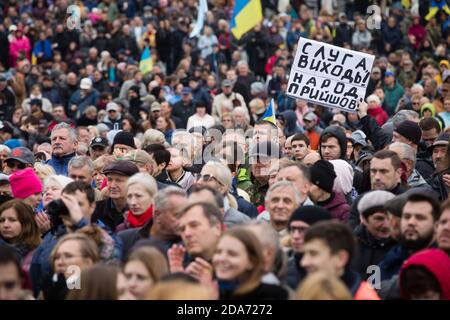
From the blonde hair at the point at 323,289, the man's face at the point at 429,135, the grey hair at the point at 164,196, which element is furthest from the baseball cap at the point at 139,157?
the blonde hair at the point at 323,289

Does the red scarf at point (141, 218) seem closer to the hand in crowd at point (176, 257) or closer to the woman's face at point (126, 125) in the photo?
the hand in crowd at point (176, 257)

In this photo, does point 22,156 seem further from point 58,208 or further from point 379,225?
point 379,225

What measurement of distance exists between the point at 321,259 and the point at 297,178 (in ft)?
9.21

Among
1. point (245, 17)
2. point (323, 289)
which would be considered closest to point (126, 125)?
point (245, 17)

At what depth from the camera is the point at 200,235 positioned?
7648 millimetres

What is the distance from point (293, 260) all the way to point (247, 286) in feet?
3.95

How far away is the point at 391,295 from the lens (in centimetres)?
727

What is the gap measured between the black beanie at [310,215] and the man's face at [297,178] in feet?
4.89

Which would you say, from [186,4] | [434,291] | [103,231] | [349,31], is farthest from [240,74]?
[434,291]

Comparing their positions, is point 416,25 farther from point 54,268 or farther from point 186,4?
point 54,268

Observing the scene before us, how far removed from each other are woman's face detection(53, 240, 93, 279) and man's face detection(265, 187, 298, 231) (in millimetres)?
1699

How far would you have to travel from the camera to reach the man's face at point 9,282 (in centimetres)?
659

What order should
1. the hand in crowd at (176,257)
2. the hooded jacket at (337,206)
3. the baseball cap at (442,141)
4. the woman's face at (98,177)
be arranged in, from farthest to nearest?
the woman's face at (98,177), the baseball cap at (442,141), the hooded jacket at (337,206), the hand in crowd at (176,257)

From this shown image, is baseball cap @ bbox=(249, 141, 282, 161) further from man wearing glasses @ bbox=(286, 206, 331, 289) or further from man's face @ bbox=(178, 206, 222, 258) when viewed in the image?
man's face @ bbox=(178, 206, 222, 258)
